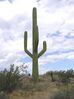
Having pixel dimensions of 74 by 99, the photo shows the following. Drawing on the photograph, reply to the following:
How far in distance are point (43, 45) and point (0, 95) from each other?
30.2 feet

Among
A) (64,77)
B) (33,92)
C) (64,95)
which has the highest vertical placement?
(64,77)

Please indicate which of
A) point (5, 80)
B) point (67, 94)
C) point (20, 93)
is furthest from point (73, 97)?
point (5, 80)

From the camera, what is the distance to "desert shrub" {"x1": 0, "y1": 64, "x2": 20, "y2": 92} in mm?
16531

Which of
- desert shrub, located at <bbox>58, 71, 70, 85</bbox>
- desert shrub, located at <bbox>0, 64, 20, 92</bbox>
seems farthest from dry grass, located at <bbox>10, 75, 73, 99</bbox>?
desert shrub, located at <bbox>58, 71, 70, 85</bbox>

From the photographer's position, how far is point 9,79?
17.0 metres

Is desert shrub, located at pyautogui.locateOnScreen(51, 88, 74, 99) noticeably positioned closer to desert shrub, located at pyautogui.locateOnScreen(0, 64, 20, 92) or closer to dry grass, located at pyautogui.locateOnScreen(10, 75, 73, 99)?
dry grass, located at pyautogui.locateOnScreen(10, 75, 73, 99)

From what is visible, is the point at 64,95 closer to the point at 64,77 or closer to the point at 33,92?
the point at 33,92

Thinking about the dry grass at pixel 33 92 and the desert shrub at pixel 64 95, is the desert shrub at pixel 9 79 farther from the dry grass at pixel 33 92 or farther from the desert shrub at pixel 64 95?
the desert shrub at pixel 64 95

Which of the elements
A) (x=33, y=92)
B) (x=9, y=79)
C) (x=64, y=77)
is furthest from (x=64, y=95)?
(x=64, y=77)

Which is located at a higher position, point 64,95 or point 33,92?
point 33,92

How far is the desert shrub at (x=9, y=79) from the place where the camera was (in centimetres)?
1653

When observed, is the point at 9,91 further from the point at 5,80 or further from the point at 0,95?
the point at 0,95

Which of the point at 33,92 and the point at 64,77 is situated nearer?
the point at 33,92

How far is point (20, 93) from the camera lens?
625 inches
